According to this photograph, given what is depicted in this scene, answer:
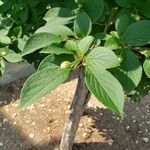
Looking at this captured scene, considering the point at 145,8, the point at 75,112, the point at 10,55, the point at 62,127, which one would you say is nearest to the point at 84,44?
the point at 145,8

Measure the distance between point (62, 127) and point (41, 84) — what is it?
1.45 metres

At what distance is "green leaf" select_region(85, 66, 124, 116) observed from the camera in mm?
784

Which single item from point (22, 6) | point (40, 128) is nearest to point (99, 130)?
point (40, 128)

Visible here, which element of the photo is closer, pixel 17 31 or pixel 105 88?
Result: pixel 105 88

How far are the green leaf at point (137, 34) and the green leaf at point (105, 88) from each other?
156mm

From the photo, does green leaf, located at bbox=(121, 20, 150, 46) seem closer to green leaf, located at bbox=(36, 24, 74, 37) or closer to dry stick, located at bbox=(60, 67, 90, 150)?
green leaf, located at bbox=(36, 24, 74, 37)

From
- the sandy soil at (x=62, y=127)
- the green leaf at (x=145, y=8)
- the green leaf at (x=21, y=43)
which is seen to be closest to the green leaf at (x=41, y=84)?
the green leaf at (x=145, y=8)

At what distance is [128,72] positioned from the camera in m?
0.94

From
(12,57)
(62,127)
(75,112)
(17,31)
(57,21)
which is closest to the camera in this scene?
(57,21)

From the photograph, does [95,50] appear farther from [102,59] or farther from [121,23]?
[121,23]

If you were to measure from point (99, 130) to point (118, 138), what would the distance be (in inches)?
4.6

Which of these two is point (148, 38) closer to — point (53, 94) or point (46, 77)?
point (46, 77)

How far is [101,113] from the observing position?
238 cm

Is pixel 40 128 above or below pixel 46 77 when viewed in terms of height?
below
